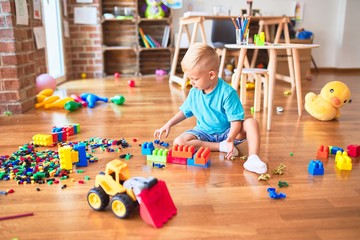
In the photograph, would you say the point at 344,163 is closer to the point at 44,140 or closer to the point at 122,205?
the point at 122,205

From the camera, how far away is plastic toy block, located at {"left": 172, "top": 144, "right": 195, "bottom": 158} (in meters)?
1.38

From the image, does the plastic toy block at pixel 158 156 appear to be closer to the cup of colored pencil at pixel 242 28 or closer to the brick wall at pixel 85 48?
the cup of colored pencil at pixel 242 28

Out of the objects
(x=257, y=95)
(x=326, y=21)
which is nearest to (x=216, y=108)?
(x=257, y=95)

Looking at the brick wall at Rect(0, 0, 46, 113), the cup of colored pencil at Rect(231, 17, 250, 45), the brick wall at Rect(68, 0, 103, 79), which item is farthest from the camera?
the brick wall at Rect(68, 0, 103, 79)

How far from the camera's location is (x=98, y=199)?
101 centimetres

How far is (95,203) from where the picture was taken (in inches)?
40.3

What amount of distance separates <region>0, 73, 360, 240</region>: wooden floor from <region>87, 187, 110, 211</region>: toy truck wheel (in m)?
0.02

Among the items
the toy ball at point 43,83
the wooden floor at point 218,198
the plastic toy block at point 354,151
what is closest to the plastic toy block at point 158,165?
the wooden floor at point 218,198

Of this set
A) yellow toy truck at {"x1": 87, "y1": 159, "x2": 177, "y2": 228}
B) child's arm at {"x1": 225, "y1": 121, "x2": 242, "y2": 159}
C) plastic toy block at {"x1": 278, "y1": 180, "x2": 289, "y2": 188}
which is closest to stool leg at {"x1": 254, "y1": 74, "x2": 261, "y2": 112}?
child's arm at {"x1": 225, "y1": 121, "x2": 242, "y2": 159}

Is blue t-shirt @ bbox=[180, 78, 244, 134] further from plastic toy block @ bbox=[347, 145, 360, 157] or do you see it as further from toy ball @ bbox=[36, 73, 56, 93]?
toy ball @ bbox=[36, 73, 56, 93]

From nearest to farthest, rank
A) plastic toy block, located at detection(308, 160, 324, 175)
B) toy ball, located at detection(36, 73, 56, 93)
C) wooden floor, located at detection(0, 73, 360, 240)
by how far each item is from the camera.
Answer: wooden floor, located at detection(0, 73, 360, 240), plastic toy block, located at detection(308, 160, 324, 175), toy ball, located at detection(36, 73, 56, 93)

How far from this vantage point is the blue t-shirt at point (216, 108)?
1.42 m

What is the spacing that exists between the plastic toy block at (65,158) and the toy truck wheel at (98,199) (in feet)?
1.09

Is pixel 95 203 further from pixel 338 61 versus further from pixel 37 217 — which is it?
pixel 338 61
